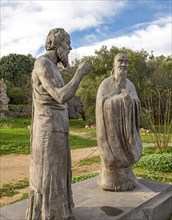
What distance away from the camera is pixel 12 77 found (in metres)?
37.1

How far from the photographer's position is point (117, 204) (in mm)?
4277

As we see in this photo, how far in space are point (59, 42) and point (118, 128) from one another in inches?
77.1

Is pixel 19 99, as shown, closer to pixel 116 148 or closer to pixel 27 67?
pixel 27 67

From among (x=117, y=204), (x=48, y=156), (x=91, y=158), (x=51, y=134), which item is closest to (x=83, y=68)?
(x=51, y=134)

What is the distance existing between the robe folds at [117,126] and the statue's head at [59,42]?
1.64 m

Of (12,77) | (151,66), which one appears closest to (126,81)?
(151,66)

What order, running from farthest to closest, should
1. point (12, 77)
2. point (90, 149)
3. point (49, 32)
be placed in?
point (12, 77) < point (90, 149) < point (49, 32)

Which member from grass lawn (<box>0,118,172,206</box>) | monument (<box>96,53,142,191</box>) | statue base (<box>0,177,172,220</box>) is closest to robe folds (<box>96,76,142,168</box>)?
monument (<box>96,53,142,191</box>)

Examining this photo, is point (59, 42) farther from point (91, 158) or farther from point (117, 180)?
point (91, 158)

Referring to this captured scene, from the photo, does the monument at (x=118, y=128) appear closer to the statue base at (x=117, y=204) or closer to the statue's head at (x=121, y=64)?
the statue's head at (x=121, y=64)

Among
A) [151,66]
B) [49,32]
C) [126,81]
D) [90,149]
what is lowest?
[90,149]

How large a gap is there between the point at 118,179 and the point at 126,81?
156cm

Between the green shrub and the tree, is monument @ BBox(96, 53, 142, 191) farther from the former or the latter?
the tree

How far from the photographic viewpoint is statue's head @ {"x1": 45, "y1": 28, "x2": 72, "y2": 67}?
123 inches
